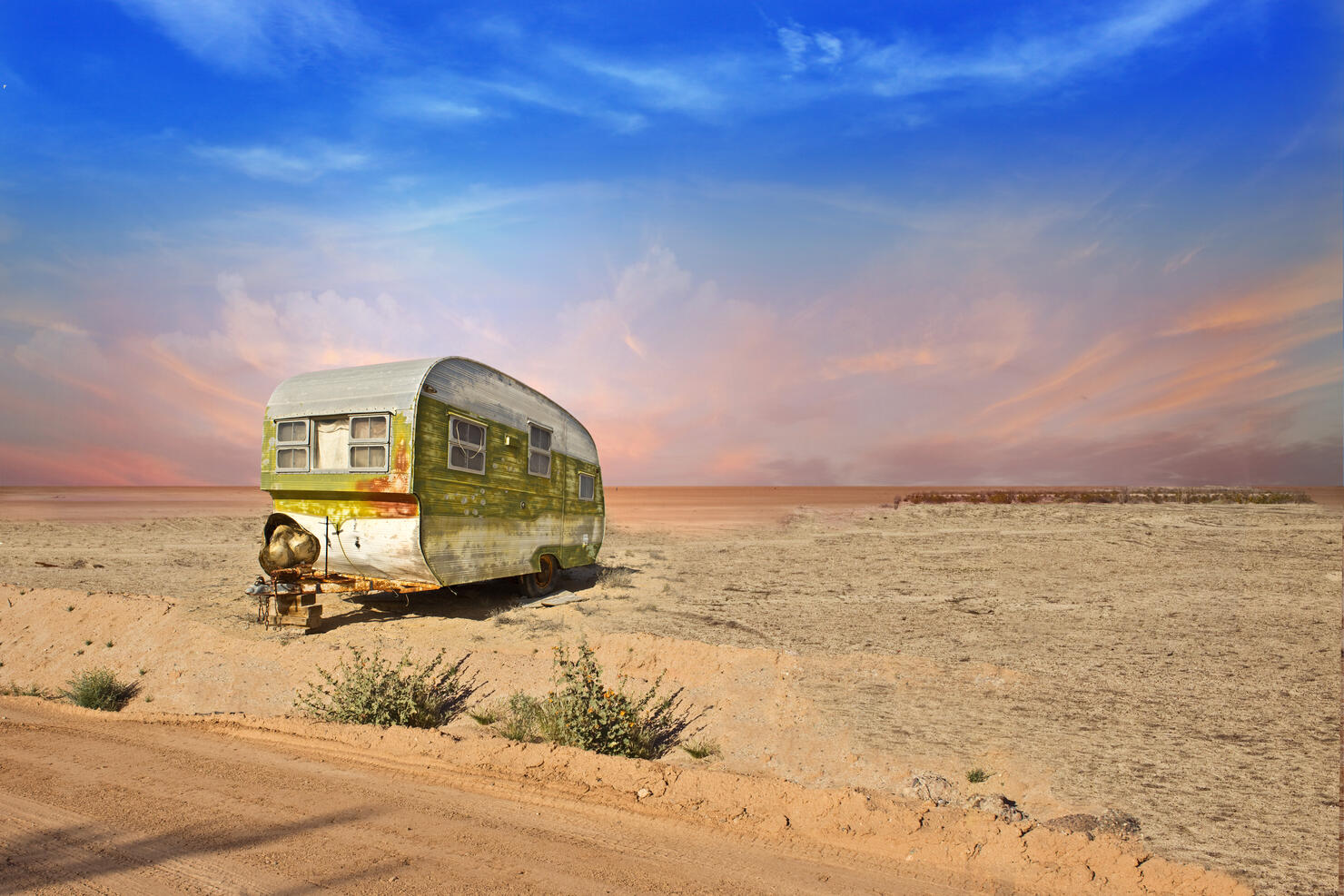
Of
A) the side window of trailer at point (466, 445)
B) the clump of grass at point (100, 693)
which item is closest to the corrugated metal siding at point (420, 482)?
the side window of trailer at point (466, 445)

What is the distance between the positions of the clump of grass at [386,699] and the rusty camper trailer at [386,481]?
2436mm

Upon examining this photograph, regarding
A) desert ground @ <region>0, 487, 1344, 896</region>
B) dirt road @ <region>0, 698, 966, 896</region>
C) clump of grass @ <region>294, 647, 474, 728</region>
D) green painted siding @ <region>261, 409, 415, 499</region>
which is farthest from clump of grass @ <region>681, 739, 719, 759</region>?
green painted siding @ <region>261, 409, 415, 499</region>

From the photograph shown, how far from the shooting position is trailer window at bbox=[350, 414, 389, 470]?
34.1 ft

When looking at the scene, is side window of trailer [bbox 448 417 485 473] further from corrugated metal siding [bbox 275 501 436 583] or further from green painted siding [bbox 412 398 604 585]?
corrugated metal siding [bbox 275 501 436 583]

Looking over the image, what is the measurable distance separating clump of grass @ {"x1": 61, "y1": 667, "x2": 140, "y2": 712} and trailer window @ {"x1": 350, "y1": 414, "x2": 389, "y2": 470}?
13.5 feet

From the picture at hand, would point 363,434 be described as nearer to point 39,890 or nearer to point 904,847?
point 39,890

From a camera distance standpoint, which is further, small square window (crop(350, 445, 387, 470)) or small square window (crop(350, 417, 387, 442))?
small square window (crop(350, 417, 387, 442))

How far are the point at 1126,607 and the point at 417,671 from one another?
13.3 m

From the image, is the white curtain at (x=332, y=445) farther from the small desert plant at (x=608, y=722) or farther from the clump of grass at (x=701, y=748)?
the clump of grass at (x=701, y=748)

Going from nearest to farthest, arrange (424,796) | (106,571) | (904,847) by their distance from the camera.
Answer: (904,847), (424,796), (106,571)

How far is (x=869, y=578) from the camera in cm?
1716

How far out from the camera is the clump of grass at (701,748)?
22.5ft

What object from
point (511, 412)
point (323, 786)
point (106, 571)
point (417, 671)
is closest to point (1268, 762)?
point (323, 786)

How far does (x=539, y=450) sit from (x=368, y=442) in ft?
12.5
